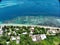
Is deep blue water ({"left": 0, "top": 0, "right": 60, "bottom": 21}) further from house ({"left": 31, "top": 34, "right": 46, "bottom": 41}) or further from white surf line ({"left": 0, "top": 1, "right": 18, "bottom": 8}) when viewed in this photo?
house ({"left": 31, "top": 34, "right": 46, "bottom": 41})

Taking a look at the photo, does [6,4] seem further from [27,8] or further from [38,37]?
[38,37]

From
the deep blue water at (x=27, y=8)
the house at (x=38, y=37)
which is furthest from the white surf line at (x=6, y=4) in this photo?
the house at (x=38, y=37)

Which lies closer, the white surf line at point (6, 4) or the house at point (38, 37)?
the house at point (38, 37)

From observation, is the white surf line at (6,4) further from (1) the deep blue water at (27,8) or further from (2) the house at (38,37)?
(2) the house at (38,37)

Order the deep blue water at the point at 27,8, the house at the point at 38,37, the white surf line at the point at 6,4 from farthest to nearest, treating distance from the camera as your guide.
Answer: the white surf line at the point at 6,4, the deep blue water at the point at 27,8, the house at the point at 38,37

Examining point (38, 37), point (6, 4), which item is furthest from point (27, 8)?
point (38, 37)

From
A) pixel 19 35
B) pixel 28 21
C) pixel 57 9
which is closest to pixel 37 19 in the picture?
pixel 28 21

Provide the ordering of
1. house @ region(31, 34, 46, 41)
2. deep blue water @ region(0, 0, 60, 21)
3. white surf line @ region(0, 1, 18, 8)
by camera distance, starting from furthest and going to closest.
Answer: white surf line @ region(0, 1, 18, 8), deep blue water @ region(0, 0, 60, 21), house @ region(31, 34, 46, 41)

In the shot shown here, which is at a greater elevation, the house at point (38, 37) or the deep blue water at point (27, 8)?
the deep blue water at point (27, 8)

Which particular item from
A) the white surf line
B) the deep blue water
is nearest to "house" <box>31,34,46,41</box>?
the deep blue water
